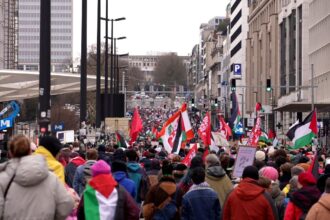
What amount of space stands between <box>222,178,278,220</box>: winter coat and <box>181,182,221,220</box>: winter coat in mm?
935

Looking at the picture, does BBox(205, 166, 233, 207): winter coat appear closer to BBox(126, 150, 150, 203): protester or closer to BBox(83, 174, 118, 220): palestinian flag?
BBox(126, 150, 150, 203): protester

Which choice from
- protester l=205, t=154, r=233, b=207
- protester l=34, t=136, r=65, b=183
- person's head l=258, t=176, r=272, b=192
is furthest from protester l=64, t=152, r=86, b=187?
protester l=34, t=136, r=65, b=183

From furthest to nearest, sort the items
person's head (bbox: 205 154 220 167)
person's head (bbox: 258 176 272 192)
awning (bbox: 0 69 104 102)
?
awning (bbox: 0 69 104 102)
person's head (bbox: 205 154 220 167)
person's head (bbox: 258 176 272 192)

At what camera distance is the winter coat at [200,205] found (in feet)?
42.9

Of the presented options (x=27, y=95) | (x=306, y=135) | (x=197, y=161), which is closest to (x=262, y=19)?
(x=27, y=95)

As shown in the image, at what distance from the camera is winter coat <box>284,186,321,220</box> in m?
11.7

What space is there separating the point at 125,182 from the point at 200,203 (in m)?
0.93

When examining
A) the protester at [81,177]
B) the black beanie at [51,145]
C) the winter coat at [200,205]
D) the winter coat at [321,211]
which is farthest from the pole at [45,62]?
the winter coat at [321,211]

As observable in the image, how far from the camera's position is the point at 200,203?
1313 cm

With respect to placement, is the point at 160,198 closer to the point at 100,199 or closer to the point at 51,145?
the point at 100,199

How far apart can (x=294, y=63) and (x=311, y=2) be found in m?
11.3

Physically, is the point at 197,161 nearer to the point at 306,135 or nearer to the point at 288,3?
the point at 306,135

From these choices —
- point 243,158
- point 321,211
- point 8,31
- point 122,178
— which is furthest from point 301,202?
point 8,31

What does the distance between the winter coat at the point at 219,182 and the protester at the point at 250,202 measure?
2.53 metres
